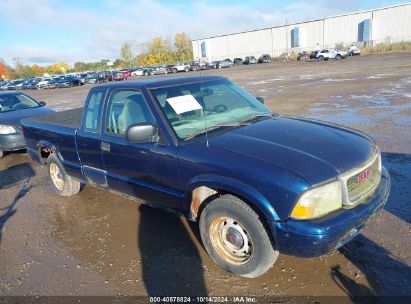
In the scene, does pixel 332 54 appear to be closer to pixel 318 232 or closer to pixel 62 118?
pixel 62 118

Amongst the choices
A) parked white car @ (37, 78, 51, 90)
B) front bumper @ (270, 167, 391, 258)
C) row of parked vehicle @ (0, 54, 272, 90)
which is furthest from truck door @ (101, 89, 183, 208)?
parked white car @ (37, 78, 51, 90)

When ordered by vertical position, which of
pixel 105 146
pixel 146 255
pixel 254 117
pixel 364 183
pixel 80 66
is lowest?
pixel 80 66

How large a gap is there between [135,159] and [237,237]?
146cm

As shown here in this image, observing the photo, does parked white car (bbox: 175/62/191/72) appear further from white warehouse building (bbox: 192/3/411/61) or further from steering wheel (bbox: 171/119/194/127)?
steering wheel (bbox: 171/119/194/127)

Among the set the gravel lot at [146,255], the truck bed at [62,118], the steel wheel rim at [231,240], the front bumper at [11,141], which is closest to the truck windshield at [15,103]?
the front bumper at [11,141]

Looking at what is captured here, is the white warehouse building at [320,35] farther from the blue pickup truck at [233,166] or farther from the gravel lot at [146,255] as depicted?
the blue pickup truck at [233,166]

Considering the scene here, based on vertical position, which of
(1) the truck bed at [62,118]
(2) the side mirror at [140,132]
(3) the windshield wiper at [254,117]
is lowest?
(1) the truck bed at [62,118]

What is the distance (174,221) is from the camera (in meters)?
4.69

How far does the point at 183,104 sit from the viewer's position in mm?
4004

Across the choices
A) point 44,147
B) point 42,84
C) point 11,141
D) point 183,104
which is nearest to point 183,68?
point 42,84

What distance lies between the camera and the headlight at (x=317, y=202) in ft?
9.41

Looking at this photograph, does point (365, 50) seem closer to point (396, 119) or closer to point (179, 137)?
point (396, 119)

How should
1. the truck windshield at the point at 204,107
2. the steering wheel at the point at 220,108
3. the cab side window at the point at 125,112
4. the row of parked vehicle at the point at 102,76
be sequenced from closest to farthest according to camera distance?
the truck windshield at the point at 204,107, the cab side window at the point at 125,112, the steering wheel at the point at 220,108, the row of parked vehicle at the point at 102,76

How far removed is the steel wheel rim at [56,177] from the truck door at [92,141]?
1.20 m
